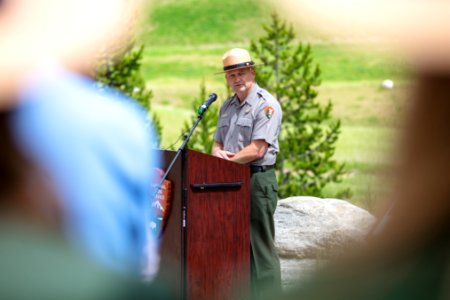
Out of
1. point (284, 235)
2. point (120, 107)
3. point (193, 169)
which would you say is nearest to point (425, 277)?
point (120, 107)

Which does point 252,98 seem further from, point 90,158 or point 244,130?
point 90,158

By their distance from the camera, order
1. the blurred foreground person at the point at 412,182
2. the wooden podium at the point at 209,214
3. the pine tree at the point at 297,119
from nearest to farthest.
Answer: the blurred foreground person at the point at 412,182 < the wooden podium at the point at 209,214 < the pine tree at the point at 297,119

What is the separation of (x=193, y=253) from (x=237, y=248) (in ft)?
0.72

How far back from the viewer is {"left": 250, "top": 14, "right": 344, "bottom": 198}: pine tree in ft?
22.9

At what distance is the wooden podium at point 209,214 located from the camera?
9.97ft

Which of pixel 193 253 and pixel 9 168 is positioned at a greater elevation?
pixel 9 168

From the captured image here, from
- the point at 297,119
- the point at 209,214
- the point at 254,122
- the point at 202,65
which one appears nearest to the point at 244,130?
the point at 254,122

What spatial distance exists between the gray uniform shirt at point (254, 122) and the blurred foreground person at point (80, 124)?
2.51m

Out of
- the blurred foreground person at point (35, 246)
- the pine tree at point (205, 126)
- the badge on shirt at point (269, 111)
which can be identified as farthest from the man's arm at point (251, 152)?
the pine tree at point (205, 126)

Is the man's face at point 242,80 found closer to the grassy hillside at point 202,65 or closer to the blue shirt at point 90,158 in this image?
the grassy hillside at point 202,65

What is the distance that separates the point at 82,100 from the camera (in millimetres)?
729

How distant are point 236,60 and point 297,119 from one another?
12.4 ft

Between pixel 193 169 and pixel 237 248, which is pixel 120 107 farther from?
pixel 237 248

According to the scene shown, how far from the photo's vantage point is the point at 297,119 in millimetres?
7055
